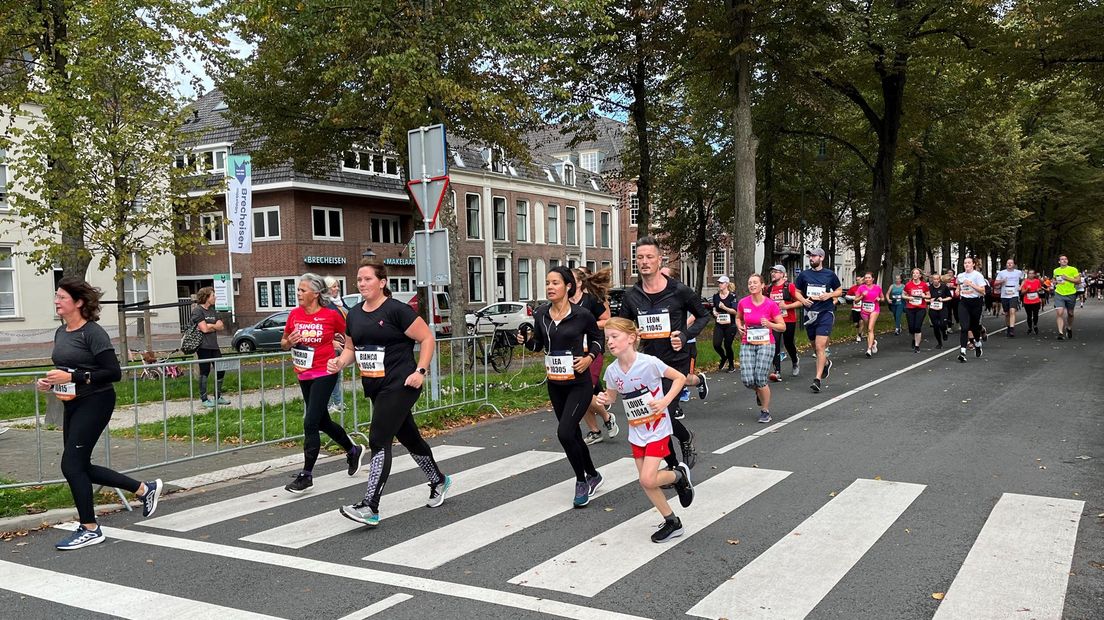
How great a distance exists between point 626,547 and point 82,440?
153 inches

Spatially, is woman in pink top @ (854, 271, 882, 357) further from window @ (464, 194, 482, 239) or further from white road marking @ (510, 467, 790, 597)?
window @ (464, 194, 482, 239)

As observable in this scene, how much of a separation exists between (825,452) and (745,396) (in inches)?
164

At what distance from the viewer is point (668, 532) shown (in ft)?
17.9

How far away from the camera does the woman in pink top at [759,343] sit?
1002 centimetres

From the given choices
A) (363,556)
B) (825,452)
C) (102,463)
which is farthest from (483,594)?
(102,463)

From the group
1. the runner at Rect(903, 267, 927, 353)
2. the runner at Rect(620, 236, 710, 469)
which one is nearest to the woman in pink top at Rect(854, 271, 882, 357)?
the runner at Rect(903, 267, 927, 353)

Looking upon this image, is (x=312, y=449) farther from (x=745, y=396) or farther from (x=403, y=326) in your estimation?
(x=745, y=396)

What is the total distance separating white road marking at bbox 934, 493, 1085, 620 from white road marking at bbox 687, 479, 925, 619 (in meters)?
0.60

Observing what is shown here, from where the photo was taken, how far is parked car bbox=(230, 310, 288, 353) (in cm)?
2872

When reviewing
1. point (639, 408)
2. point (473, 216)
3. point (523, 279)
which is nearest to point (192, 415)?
point (639, 408)

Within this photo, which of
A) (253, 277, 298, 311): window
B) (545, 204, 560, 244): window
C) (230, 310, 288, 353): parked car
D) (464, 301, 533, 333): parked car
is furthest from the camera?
(545, 204, 560, 244): window

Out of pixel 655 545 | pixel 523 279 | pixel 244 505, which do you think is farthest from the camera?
pixel 523 279

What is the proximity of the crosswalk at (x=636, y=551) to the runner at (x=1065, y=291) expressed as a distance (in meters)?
16.3

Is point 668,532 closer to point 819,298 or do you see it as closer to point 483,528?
point 483,528
